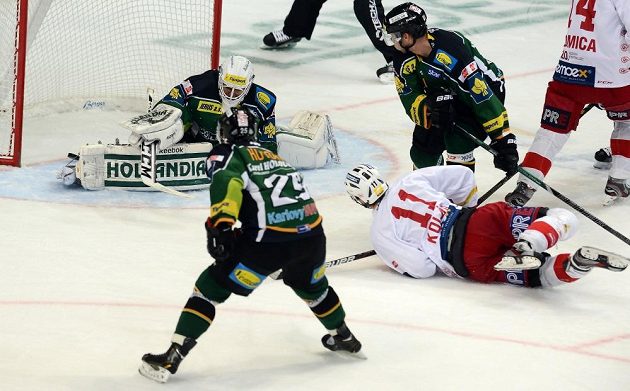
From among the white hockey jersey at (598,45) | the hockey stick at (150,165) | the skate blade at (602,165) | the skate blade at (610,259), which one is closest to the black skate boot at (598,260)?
the skate blade at (610,259)

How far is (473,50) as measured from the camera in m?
5.79

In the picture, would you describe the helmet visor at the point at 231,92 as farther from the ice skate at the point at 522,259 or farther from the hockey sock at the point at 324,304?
the hockey sock at the point at 324,304

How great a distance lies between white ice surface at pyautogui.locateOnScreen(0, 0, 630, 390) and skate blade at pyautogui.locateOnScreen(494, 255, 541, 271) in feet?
0.49

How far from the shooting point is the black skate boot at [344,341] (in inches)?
168

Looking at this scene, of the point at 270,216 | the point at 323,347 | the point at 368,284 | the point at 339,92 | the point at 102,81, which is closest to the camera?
the point at 270,216

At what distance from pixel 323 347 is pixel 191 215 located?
161cm

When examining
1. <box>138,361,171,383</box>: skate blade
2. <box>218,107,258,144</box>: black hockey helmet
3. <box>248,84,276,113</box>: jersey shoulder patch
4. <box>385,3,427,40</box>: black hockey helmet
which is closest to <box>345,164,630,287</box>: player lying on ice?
<box>385,3,427,40</box>: black hockey helmet

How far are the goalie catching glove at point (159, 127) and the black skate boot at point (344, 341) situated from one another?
192cm

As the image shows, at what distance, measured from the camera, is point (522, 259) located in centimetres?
482

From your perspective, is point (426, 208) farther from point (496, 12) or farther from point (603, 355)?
point (496, 12)

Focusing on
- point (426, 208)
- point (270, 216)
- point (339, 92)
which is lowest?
point (339, 92)

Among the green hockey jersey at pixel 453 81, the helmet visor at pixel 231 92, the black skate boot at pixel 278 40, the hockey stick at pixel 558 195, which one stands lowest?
the black skate boot at pixel 278 40

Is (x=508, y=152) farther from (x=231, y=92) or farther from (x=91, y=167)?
(x=91, y=167)

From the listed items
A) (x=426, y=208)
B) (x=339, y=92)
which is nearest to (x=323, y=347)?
(x=426, y=208)
